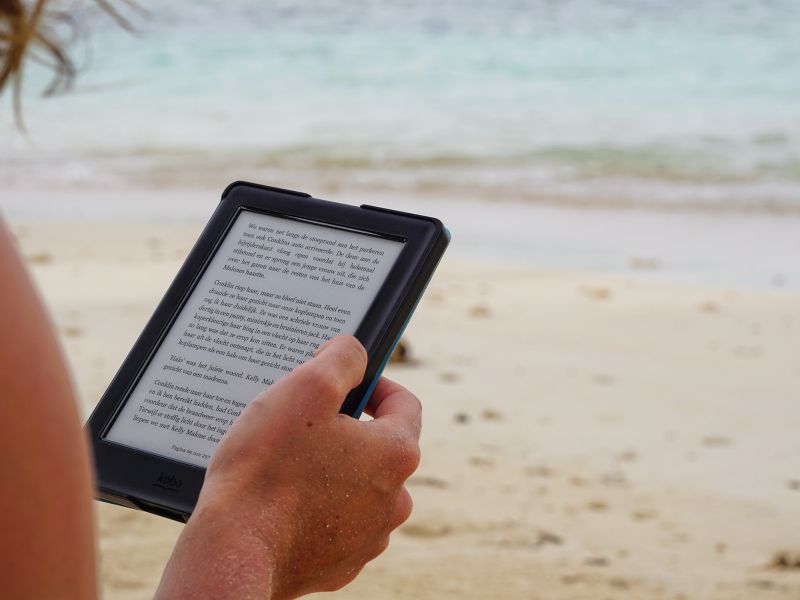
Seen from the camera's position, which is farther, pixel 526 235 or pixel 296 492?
pixel 526 235

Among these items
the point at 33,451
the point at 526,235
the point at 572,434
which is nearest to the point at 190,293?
the point at 33,451

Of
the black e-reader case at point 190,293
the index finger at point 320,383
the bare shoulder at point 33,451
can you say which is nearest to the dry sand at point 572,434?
the black e-reader case at point 190,293

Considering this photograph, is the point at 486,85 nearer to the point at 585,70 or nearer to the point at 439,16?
the point at 585,70

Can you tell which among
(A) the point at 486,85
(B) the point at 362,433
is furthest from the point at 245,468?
(A) the point at 486,85

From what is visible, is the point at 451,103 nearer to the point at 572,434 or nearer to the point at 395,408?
the point at 572,434

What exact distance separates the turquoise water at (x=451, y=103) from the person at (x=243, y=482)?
5.57 m

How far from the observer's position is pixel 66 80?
3.50ft

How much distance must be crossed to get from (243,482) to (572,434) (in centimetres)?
271

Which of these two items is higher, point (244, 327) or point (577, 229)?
point (244, 327)

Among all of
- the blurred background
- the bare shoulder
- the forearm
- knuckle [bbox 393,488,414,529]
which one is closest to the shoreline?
the blurred background

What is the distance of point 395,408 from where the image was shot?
1.06 m

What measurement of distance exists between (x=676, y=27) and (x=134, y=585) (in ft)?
49.4

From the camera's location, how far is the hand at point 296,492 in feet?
2.72

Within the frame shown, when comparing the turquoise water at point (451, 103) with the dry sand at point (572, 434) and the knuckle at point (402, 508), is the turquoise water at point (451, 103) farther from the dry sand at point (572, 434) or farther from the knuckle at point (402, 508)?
the knuckle at point (402, 508)
